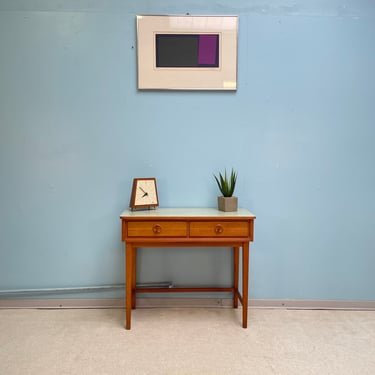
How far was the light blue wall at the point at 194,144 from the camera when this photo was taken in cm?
205

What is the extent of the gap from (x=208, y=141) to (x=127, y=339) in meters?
1.44

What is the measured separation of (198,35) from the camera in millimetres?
2043

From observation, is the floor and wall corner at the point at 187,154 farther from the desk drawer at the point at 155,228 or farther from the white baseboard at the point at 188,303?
the desk drawer at the point at 155,228

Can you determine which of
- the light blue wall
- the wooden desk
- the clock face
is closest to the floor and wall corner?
the light blue wall

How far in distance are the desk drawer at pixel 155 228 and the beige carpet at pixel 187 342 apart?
63 cm

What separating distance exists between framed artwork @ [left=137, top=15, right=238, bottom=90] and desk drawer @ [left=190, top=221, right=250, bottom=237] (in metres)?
1.02

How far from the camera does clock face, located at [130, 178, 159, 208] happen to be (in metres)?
1.91

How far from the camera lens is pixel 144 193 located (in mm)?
1944

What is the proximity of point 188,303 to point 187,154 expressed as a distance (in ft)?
3.73

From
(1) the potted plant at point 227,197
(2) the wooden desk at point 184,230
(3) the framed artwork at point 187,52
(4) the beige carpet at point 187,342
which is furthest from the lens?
(3) the framed artwork at point 187,52

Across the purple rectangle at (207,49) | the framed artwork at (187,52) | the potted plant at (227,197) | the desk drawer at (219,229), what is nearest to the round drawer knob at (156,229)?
the desk drawer at (219,229)

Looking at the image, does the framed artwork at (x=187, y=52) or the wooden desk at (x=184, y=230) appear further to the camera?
the framed artwork at (x=187, y=52)

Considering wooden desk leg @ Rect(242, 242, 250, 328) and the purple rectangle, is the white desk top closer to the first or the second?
wooden desk leg @ Rect(242, 242, 250, 328)

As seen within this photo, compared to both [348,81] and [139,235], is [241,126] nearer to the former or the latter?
[348,81]
